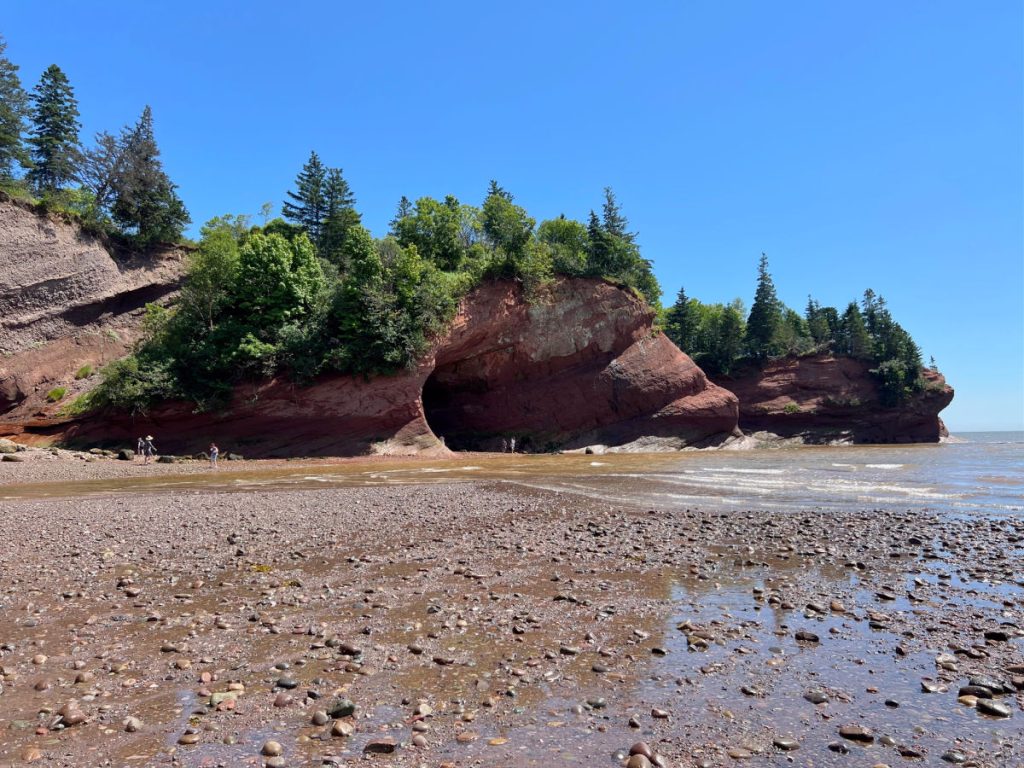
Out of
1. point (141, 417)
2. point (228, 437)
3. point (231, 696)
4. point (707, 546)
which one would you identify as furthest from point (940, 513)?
point (141, 417)

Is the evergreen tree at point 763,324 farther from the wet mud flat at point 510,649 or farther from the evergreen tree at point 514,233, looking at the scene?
the wet mud flat at point 510,649

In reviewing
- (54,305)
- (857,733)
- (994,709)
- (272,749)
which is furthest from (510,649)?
(54,305)

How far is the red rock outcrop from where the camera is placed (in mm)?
63656

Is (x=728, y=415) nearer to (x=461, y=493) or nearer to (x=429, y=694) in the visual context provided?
(x=461, y=493)

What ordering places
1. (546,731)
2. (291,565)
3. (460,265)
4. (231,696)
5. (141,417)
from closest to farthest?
(546,731) < (231,696) < (291,565) < (141,417) < (460,265)

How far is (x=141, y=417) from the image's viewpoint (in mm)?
34250

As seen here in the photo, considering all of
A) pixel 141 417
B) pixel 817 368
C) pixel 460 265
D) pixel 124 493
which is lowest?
pixel 124 493

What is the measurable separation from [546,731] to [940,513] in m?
14.0

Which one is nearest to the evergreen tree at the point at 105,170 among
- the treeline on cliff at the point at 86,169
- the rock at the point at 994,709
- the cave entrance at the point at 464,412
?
the treeline on cliff at the point at 86,169

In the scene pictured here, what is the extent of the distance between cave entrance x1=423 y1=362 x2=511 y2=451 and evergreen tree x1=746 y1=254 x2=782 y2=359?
35.2m

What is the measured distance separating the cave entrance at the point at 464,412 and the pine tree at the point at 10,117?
34.9m

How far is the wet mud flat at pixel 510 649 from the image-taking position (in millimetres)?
3986

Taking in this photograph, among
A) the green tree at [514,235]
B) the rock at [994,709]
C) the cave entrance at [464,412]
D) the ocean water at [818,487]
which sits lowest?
the rock at [994,709]

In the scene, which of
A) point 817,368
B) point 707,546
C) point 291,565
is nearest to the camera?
point 291,565
